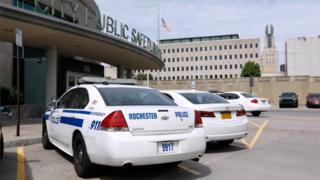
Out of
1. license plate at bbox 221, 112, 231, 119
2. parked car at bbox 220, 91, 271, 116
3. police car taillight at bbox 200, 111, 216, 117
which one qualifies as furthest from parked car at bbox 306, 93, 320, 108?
police car taillight at bbox 200, 111, 216, 117

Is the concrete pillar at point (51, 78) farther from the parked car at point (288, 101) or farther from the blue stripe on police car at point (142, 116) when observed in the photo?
the parked car at point (288, 101)

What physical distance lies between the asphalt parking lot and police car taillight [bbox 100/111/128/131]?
3.71 feet

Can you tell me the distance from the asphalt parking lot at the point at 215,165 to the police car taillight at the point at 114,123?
1.13 metres

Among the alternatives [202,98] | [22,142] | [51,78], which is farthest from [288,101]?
[22,142]

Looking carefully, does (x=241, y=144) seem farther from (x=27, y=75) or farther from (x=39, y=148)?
(x=27, y=75)

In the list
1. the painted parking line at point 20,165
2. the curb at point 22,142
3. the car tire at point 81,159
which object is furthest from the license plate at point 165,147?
the curb at point 22,142

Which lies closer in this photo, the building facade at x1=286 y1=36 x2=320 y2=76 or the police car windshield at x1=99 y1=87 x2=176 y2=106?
the police car windshield at x1=99 y1=87 x2=176 y2=106

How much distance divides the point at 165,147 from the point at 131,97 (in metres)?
1.27

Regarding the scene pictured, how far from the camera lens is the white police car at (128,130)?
232 inches

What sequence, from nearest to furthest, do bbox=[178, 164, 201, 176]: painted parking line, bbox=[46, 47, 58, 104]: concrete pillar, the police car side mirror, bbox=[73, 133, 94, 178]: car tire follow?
bbox=[73, 133, 94, 178]: car tire → bbox=[178, 164, 201, 176]: painted parking line → the police car side mirror → bbox=[46, 47, 58, 104]: concrete pillar

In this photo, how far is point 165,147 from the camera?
6.15 metres

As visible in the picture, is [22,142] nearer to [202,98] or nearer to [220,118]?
[202,98]

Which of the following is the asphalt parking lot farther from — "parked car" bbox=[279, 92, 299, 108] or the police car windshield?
"parked car" bbox=[279, 92, 299, 108]

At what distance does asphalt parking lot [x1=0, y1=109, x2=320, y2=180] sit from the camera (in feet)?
22.3
